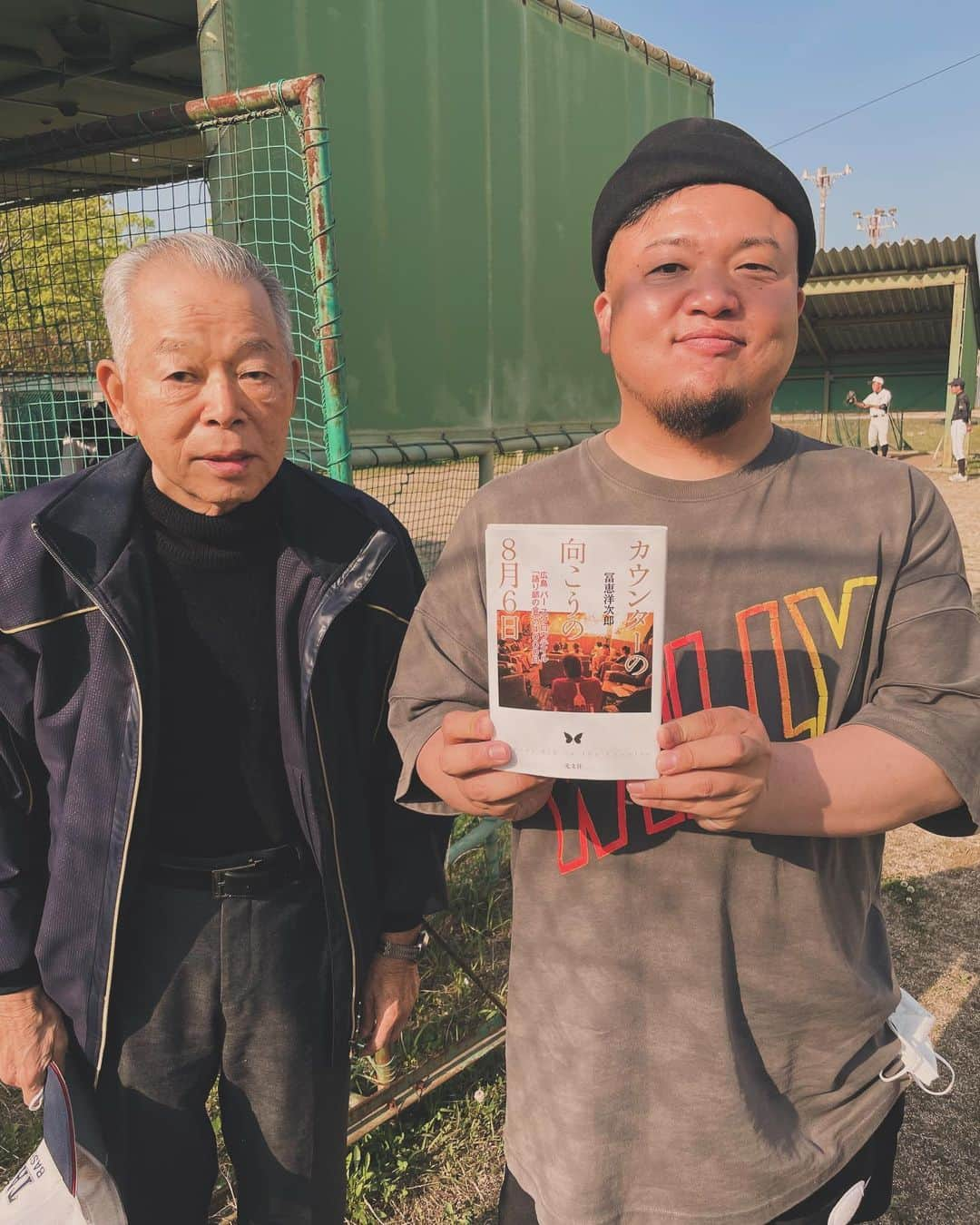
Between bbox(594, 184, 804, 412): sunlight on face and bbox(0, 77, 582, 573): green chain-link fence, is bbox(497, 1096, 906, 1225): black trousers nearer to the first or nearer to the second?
bbox(594, 184, 804, 412): sunlight on face

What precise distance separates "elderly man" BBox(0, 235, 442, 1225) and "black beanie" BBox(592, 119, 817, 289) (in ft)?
2.17

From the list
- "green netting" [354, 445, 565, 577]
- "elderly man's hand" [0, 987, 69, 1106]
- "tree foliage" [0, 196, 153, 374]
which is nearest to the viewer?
"elderly man's hand" [0, 987, 69, 1106]

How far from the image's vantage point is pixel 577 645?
1134 mm

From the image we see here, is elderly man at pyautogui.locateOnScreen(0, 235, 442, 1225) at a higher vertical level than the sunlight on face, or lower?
lower

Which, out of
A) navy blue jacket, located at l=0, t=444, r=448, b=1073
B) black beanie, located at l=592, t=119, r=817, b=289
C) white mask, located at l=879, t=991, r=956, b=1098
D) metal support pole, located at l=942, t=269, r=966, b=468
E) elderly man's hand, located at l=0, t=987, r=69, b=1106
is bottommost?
elderly man's hand, located at l=0, t=987, r=69, b=1106

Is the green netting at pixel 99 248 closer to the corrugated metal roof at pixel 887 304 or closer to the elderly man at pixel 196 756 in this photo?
the elderly man at pixel 196 756

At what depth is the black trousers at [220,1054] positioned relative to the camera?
5.54 feet

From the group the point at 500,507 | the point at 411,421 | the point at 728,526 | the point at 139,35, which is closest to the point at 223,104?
the point at 411,421

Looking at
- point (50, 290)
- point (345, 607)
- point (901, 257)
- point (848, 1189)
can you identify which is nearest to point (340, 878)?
point (345, 607)

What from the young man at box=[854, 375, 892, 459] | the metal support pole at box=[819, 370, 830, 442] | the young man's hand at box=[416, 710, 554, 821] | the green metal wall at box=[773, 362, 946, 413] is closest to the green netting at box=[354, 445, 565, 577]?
the young man's hand at box=[416, 710, 554, 821]

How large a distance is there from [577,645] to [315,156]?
168 centimetres

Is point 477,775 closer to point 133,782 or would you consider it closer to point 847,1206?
point 133,782

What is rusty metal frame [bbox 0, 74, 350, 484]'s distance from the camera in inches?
86.7

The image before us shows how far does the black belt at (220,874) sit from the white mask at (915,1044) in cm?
112
